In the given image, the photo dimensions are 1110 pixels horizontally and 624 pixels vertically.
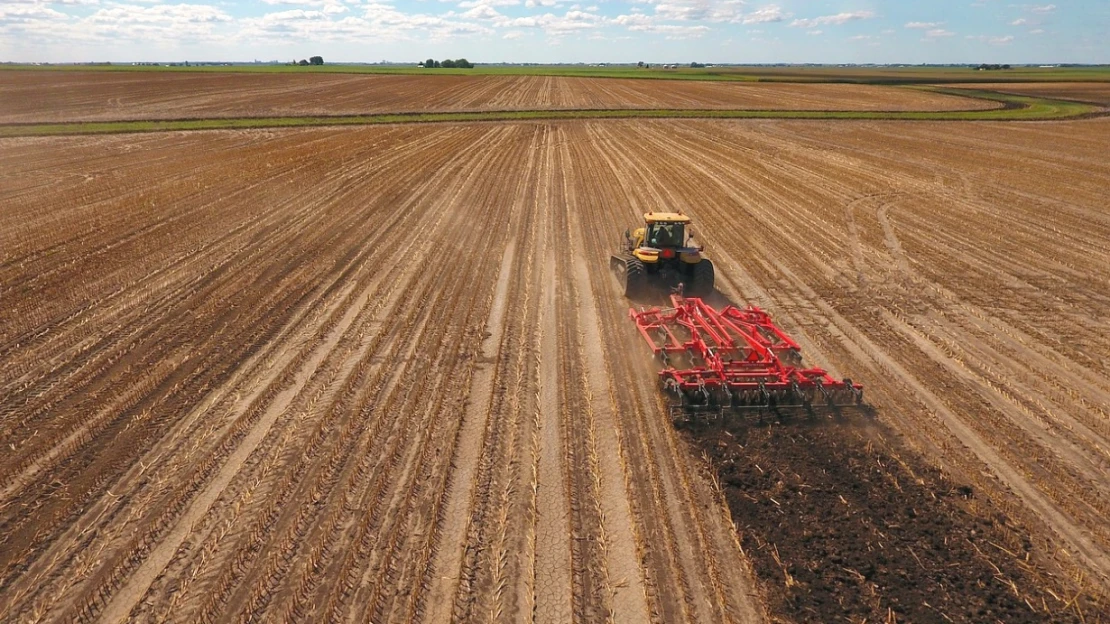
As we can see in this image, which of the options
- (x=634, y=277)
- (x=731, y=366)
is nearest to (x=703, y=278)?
(x=634, y=277)

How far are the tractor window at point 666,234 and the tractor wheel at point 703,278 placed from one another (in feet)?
2.22

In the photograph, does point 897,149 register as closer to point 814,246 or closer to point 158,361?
point 814,246

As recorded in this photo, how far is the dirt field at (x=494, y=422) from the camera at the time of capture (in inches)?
223

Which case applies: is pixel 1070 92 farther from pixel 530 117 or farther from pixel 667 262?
pixel 667 262

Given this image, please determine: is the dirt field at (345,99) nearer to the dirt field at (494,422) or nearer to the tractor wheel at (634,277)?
the dirt field at (494,422)

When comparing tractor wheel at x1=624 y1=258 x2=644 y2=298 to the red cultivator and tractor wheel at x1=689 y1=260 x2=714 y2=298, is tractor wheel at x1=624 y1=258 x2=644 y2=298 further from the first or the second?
the red cultivator

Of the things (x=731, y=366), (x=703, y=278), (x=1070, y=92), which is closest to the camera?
(x=731, y=366)

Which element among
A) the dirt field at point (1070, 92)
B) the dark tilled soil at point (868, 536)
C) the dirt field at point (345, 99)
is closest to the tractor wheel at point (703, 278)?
the dark tilled soil at point (868, 536)

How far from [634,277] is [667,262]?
30.4 inches

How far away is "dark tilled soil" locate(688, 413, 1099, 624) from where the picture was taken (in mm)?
5414

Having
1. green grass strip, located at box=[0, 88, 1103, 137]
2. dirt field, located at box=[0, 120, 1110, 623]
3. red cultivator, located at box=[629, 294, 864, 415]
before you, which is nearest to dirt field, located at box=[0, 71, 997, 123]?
green grass strip, located at box=[0, 88, 1103, 137]

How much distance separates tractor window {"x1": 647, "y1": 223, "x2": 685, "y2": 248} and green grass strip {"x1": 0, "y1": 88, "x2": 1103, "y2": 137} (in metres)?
34.1

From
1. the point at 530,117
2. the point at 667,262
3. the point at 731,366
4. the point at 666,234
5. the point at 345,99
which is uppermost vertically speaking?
the point at 345,99

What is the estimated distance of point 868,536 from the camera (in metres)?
6.14
